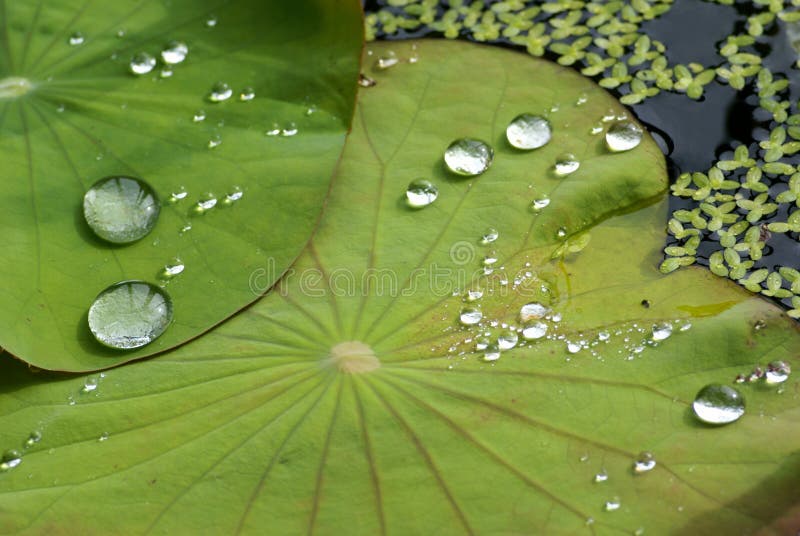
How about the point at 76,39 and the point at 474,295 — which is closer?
the point at 474,295

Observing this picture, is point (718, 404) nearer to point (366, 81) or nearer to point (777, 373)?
point (777, 373)

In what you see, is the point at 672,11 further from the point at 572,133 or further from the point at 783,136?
the point at 572,133

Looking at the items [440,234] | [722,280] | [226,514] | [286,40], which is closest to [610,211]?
[722,280]

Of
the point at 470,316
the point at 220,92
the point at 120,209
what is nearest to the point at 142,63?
the point at 220,92

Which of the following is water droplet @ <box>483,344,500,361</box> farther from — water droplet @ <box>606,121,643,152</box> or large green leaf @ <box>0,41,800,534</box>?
water droplet @ <box>606,121,643,152</box>

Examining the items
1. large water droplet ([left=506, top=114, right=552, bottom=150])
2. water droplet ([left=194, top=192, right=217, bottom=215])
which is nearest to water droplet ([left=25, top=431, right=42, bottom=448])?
water droplet ([left=194, top=192, right=217, bottom=215])

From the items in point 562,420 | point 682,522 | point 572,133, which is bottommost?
point 682,522
